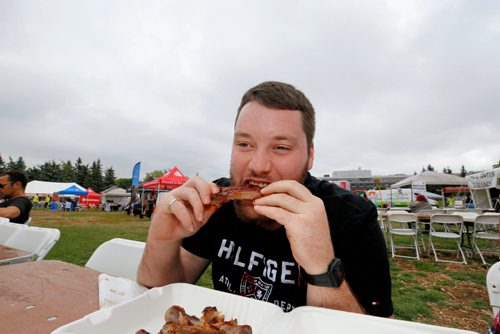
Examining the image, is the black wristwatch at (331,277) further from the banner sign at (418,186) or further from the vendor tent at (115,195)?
the vendor tent at (115,195)

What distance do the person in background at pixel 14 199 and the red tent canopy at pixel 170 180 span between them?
41.0 feet

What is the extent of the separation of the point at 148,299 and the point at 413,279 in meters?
6.68

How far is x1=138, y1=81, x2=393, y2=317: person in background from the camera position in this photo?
135 centimetres

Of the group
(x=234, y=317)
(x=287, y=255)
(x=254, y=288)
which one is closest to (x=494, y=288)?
(x=287, y=255)

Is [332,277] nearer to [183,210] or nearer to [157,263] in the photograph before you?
[183,210]

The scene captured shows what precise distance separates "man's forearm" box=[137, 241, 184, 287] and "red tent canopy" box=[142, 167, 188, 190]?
55.8 feet

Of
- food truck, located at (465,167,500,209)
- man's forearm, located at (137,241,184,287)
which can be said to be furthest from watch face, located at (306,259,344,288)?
food truck, located at (465,167,500,209)

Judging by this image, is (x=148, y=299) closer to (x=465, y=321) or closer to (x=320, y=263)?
(x=320, y=263)

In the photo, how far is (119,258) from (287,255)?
177 cm

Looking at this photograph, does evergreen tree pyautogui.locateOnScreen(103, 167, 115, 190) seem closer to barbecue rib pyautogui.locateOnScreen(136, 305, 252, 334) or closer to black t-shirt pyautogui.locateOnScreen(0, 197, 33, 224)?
black t-shirt pyautogui.locateOnScreen(0, 197, 33, 224)

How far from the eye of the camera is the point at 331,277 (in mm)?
1316

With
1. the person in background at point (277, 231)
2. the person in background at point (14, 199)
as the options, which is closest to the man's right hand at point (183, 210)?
the person in background at point (277, 231)

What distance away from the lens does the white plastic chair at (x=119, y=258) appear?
2.45 m

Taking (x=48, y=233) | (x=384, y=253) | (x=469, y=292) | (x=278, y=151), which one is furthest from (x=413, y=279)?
(x=48, y=233)
